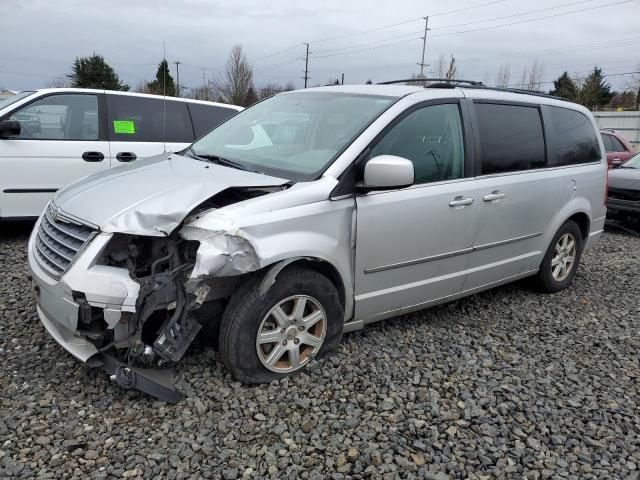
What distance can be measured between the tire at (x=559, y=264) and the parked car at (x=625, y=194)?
3.98 m

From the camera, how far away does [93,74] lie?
29734mm

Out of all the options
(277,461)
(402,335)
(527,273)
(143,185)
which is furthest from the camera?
(527,273)

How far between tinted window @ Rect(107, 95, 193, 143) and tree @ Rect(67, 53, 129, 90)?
2517 centimetres

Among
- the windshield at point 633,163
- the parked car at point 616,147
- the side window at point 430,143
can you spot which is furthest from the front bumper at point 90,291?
the parked car at point 616,147

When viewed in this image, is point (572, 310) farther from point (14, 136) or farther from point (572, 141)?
point (14, 136)

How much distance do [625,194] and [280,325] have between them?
771 centimetres

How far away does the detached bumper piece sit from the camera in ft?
8.98

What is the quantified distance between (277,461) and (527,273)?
316 cm

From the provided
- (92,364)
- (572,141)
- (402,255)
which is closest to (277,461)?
(92,364)

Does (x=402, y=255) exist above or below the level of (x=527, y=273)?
above

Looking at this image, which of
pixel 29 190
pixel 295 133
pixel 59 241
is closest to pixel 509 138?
pixel 295 133

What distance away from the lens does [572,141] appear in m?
4.92

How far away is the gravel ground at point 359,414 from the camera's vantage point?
250 cm

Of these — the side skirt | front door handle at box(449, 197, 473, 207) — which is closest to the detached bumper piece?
the side skirt
